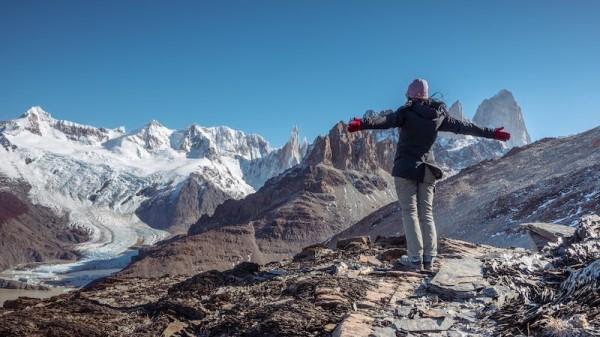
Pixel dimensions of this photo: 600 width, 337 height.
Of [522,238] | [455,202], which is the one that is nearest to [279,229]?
[455,202]

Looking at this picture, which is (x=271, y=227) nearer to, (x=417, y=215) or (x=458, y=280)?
(x=417, y=215)

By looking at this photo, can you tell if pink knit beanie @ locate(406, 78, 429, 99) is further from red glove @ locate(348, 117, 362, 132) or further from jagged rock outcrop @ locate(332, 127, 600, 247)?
jagged rock outcrop @ locate(332, 127, 600, 247)

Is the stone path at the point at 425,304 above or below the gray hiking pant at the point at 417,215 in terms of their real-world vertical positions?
below

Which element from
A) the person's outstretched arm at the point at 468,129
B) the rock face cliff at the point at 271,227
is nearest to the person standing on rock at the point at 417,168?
the person's outstretched arm at the point at 468,129

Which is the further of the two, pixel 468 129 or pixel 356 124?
pixel 468 129

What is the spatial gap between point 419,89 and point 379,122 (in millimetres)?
1083

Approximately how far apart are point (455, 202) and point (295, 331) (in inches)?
2599

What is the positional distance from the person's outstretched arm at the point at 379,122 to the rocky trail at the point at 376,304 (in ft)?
8.10

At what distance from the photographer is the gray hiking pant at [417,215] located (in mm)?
8820

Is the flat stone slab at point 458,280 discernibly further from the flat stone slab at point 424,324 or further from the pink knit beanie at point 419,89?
the pink knit beanie at point 419,89

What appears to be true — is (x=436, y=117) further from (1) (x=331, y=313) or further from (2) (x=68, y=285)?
(2) (x=68, y=285)

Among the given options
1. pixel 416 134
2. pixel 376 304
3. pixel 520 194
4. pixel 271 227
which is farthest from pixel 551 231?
pixel 271 227

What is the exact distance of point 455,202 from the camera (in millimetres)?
68812

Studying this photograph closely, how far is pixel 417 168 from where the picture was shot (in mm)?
8703
